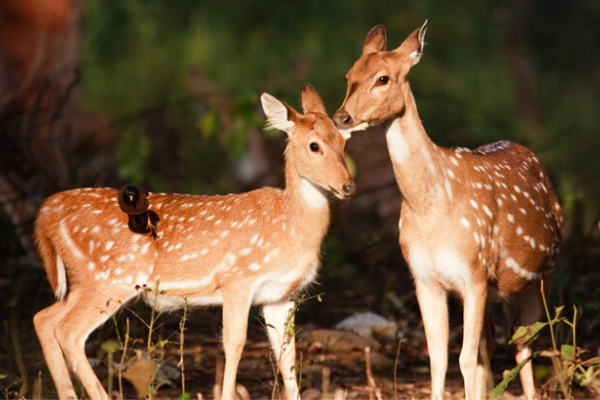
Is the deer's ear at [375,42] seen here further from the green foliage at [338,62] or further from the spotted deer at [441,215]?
the green foliage at [338,62]

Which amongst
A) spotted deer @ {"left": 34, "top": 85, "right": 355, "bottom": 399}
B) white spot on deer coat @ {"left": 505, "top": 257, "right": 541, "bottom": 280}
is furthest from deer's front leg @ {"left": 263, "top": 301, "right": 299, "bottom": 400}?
white spot on deer coat @ {"left": 505, "top": 257, "right": 541, "bottom": 280}

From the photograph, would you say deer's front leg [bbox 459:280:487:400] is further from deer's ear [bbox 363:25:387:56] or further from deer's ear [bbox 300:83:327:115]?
deer's ear [bbox 363:25:387:56]

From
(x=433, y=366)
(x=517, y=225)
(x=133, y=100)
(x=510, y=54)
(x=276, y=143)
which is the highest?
(x=510, y=54)

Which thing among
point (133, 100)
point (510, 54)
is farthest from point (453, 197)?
point (510, 54)

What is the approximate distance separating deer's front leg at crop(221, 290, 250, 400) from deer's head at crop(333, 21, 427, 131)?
1.38m

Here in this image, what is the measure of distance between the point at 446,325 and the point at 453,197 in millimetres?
885

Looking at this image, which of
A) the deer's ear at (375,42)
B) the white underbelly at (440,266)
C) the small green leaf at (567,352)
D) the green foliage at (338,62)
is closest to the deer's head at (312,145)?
the deer's ear at (375,42)

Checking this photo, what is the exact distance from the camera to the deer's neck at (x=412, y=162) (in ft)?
22.1

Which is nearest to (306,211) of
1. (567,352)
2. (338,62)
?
(567,352)

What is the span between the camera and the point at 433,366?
22.7ft

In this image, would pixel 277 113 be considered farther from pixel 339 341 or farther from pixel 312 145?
pixel 339 341

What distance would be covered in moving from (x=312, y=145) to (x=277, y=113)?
355 millimetres

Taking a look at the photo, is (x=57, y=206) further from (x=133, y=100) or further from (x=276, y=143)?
(x=133, y=100)

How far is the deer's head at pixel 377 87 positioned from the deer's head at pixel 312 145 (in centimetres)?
37
